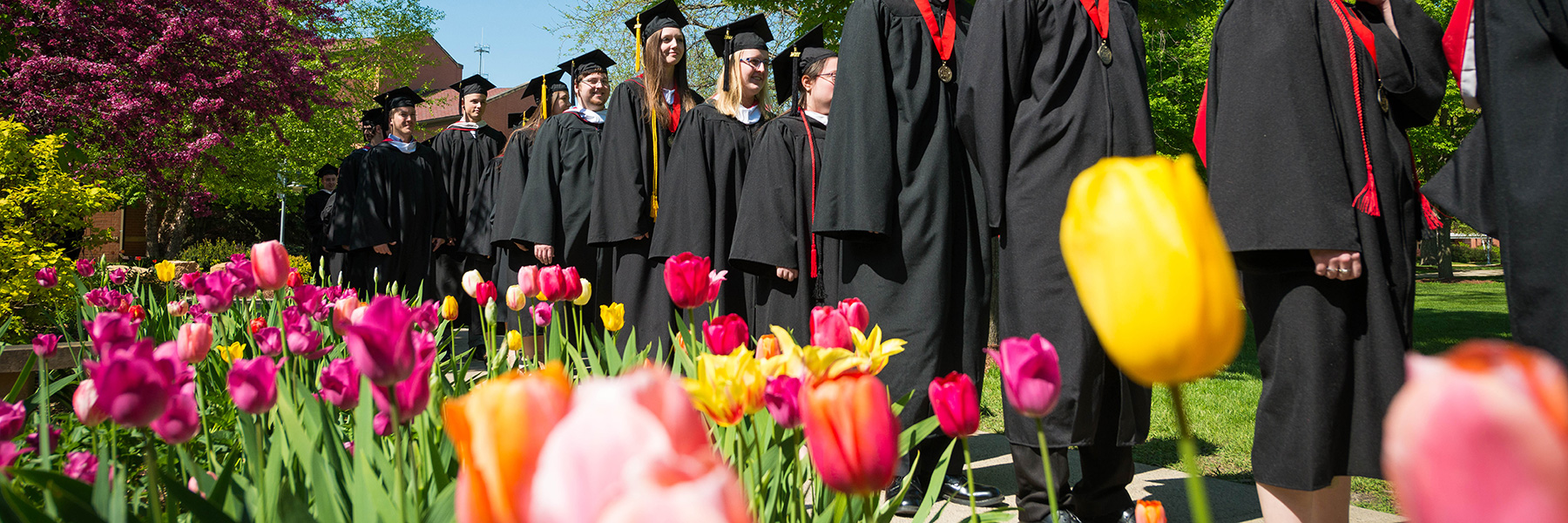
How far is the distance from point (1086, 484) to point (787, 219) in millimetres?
1709

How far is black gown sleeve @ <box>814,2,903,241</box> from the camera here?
2.97 m

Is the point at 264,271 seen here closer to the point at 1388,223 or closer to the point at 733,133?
the point at 1388,223

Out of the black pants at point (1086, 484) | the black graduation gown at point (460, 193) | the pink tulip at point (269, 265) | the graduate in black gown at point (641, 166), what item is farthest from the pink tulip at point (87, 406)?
the black graduation gown at point (460, 193)

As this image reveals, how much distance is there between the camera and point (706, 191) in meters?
4.55

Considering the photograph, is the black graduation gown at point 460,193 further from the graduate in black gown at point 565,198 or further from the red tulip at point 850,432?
the red tulip at point 850,432

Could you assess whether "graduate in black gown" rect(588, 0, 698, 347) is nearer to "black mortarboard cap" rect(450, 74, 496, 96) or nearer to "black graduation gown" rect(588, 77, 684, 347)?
"black graduation gown" rect(588, 77, 684, 347)

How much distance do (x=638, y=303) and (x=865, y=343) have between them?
362 cm

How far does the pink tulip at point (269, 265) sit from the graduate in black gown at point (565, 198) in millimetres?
3407

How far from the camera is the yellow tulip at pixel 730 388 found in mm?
1087

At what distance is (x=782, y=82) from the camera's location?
16.8 feet

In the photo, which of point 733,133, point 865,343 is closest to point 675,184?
point 733,133

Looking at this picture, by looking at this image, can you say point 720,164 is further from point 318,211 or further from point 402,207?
point 318,211

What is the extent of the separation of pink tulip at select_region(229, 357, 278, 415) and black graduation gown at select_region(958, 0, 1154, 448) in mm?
1959

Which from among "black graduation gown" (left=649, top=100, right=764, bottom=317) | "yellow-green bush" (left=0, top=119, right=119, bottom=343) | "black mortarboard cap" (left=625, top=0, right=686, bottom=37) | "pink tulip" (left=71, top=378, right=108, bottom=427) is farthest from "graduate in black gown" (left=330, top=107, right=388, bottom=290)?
"pink tulip" (left=71, top=378, right=108, bottom=427)
